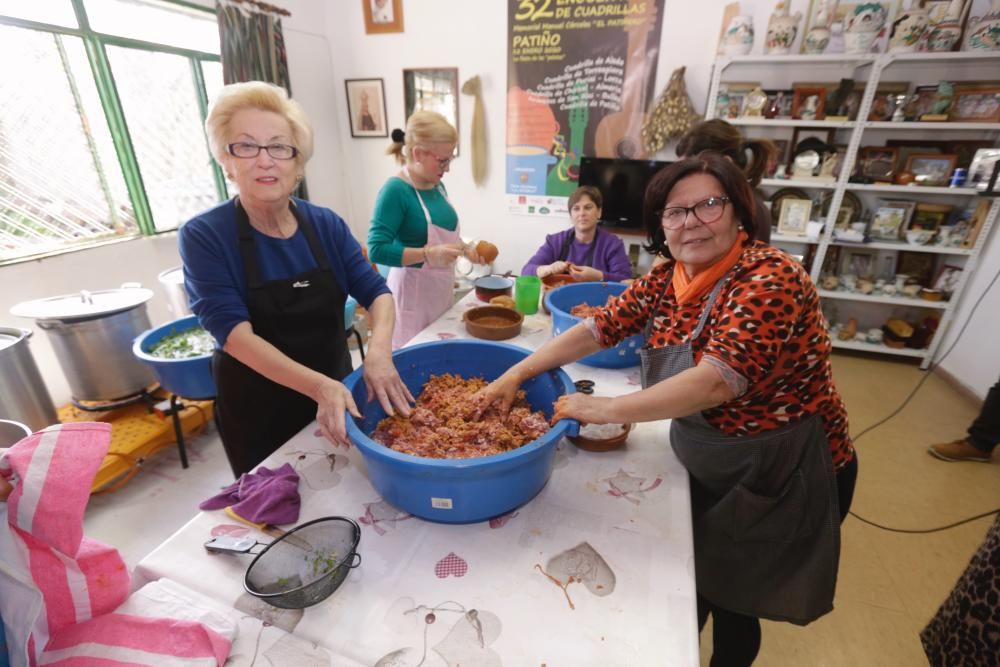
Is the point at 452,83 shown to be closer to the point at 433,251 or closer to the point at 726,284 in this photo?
the point at 433,251

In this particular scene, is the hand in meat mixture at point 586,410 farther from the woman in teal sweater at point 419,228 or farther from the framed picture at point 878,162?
the framed picture at point 878,162

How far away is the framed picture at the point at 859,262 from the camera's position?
381 centimetres

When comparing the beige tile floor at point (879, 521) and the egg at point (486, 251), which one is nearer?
the beige tile floor at point (879, 521)

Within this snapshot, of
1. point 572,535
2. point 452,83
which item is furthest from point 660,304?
point 452,83

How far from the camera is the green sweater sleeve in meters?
2.08

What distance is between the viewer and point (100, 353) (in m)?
2.39

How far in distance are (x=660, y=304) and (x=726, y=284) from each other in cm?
23

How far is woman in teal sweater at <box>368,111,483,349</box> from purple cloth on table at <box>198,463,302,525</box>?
4.16 ft

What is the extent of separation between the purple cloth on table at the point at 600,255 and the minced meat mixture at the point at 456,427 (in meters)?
1.43

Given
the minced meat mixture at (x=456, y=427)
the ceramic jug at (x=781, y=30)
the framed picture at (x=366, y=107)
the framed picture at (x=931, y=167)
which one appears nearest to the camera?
the minced meat mixture at (x=456, y=427)

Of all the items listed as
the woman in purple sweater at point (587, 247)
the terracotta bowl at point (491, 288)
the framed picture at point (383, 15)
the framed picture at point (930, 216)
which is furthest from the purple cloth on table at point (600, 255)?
the framed picture at point (383, 15)

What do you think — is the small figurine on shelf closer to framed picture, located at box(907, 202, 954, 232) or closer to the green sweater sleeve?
framed picture, located at box(907, 202, 954, 232)

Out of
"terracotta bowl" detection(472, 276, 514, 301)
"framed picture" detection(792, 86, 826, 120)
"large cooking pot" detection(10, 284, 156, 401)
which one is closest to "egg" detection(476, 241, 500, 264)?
"terracotta bowl" detection(472, 276, 514, 301)

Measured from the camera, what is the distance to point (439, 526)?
92 centimetres
